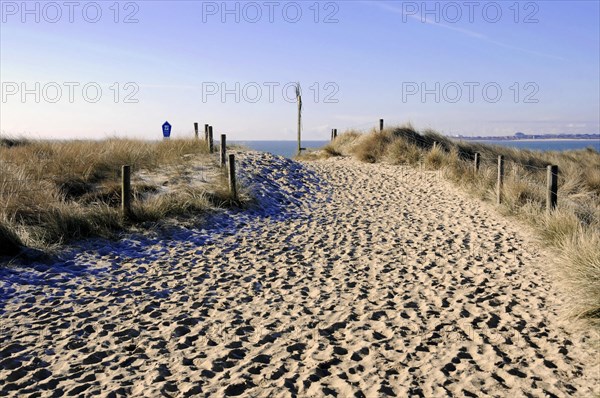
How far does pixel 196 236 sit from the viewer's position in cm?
898

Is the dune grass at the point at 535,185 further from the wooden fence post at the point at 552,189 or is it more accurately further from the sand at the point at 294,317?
the sand at the point at 294,317

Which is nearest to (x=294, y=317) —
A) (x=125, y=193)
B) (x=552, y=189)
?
(x=125, y=193)

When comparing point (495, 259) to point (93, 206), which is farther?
point (93, 206)

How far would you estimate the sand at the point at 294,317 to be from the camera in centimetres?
429

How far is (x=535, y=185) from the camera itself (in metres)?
12.9

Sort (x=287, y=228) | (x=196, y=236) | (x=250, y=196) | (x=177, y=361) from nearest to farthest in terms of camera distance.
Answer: (x=177, y=361) → (x=196, y=236) → (x=287, y=228) → (x=250, y=196)

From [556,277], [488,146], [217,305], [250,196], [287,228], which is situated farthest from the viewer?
[488,146]

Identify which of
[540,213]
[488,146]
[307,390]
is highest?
[488,146]

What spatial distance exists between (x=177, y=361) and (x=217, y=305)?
143 centimetres

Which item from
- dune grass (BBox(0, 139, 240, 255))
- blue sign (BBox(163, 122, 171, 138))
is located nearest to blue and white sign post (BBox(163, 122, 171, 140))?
blue sign (BBox(163, 122, 171, 138))

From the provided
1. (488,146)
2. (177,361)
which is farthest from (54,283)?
(488,146)

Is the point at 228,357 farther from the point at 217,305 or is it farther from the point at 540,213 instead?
the point at 540,213

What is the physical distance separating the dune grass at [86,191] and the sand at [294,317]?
1.86ft

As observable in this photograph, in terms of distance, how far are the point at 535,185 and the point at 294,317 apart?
9.52 m
